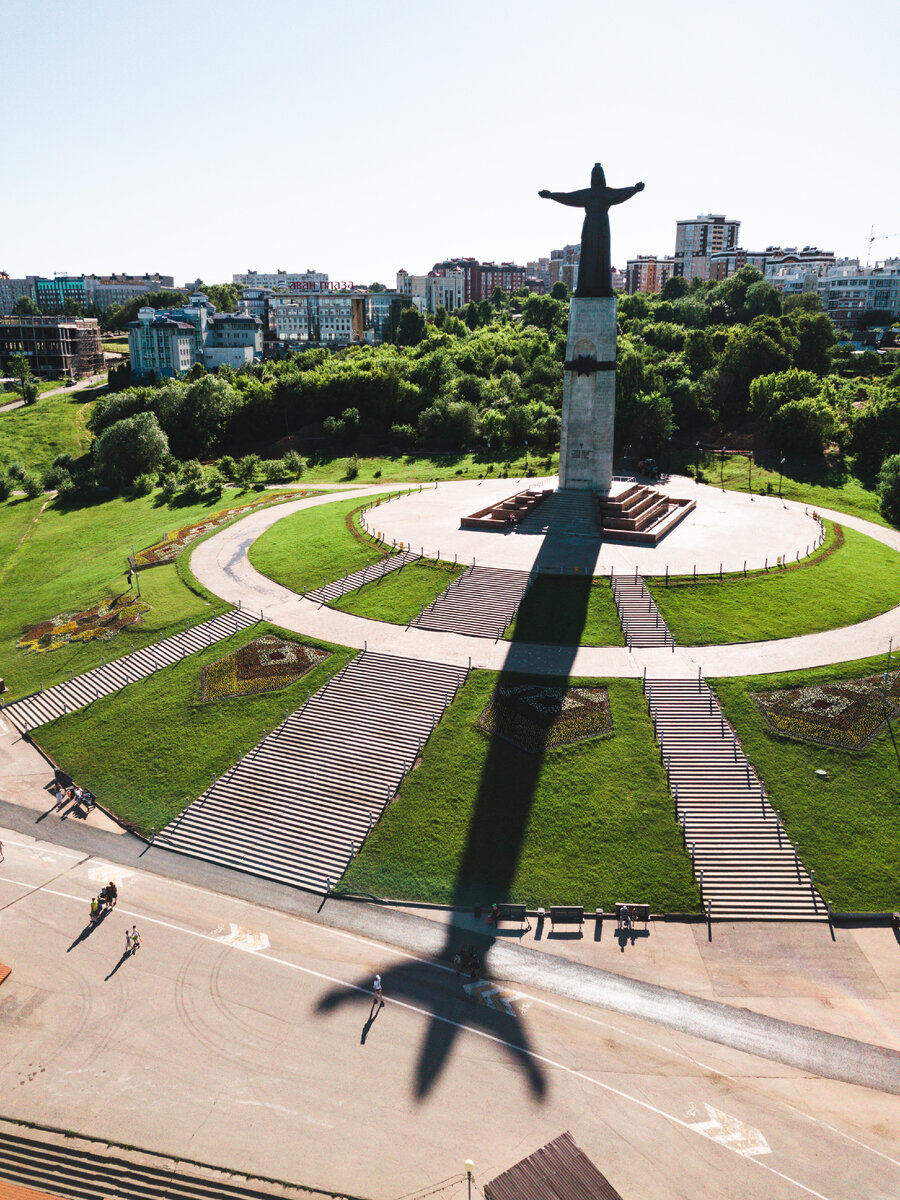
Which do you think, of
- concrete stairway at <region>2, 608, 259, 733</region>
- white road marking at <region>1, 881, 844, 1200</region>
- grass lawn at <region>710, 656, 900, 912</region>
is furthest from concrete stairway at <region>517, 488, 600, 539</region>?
white road marking at <region>1, 881, 844, 1200</region>

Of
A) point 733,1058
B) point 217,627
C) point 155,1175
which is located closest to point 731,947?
point 733,1058

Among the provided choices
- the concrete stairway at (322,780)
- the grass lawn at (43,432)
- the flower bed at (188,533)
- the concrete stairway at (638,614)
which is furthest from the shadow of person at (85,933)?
the grass lawn at (43,432)

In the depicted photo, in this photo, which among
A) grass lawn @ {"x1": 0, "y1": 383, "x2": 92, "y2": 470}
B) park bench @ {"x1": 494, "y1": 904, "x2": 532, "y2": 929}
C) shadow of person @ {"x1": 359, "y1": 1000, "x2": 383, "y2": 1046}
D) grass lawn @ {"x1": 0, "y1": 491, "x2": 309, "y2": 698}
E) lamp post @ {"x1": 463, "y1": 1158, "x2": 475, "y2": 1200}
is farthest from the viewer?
grass lawn @ {"x1": 0, "y1": 383, "x2": 92, "y2": 470}

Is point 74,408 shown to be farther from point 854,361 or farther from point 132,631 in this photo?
Result: point 854,361

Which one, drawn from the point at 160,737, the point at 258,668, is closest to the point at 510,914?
the point at 160,737

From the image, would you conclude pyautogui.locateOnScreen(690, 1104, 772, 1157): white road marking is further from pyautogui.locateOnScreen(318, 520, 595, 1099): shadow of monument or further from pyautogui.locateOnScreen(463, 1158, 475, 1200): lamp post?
pyautogui.locateOnScreen(463, 1158, 475, 1200): lamp post
